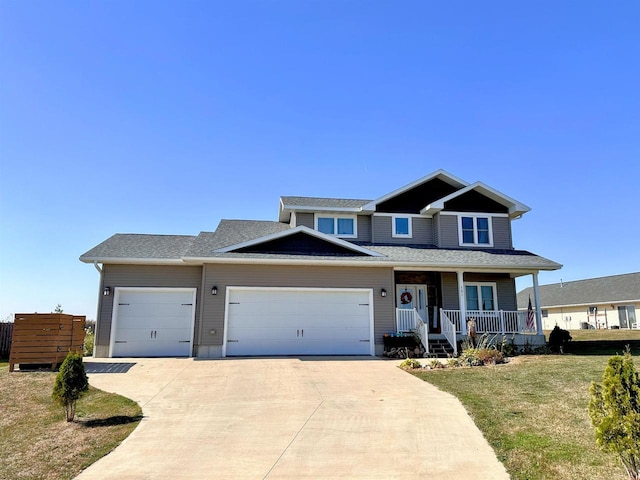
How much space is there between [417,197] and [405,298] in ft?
16.1

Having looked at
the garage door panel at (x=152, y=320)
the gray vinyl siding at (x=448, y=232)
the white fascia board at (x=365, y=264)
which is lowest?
the garage door panel at (x=152, y=320)

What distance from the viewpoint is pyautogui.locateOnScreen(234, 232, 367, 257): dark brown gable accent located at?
1473 centimetres

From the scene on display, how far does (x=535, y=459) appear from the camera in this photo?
15.8 ft

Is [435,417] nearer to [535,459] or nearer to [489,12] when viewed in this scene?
[535,459]

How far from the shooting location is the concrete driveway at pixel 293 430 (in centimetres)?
465

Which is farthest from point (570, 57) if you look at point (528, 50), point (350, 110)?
point (350, 110)

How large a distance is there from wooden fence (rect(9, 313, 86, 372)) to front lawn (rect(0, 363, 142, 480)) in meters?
2.23

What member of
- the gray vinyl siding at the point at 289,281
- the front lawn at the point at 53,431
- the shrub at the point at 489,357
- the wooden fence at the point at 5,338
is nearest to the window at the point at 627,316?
the shrub at the point at 489,357

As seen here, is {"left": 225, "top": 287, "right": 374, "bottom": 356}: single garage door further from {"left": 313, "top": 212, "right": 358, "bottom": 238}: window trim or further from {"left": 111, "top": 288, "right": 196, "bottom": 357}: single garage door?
{"left": 313, "top": 212, "right": 358, "bottom": 238}: window trim

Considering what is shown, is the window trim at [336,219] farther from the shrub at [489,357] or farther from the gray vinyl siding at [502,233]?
the shrub at [489,357]

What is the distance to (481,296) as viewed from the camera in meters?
18.1

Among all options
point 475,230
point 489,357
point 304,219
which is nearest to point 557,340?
point 489,357

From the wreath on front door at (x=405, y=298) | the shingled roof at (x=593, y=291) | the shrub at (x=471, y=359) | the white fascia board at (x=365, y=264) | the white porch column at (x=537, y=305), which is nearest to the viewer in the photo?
the shrub at (x=471, y=359)

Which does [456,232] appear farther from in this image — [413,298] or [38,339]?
[38,339]
